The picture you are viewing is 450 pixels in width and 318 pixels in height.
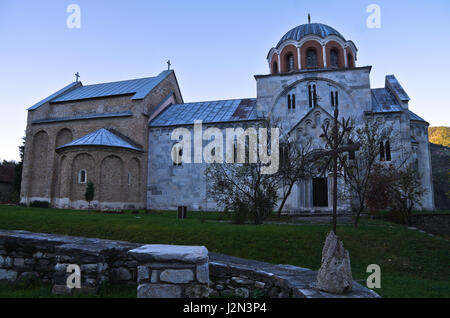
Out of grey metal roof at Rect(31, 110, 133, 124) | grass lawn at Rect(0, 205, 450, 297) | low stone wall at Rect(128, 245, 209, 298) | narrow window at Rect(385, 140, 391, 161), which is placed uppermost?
grey metal roof at Rect(31, 110, 133, 124)

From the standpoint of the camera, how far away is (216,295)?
18.4ft

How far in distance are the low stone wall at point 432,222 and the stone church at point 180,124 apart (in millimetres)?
4055

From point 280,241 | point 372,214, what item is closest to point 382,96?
point 372,214

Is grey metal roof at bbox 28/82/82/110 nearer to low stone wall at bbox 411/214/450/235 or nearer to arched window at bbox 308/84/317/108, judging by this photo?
arched window at bbox 308/84/317/108

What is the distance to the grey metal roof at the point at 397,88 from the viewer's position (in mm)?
21688

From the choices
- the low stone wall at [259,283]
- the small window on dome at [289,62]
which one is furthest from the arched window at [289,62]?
the low stone wall at [259,283]

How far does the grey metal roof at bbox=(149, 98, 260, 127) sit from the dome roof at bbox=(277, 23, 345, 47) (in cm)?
605

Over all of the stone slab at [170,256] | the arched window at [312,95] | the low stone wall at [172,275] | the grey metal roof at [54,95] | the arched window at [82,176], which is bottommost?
the low stone wall at [172,275]

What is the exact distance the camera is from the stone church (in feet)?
72.4

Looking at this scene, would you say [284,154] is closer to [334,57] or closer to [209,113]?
[209,113]

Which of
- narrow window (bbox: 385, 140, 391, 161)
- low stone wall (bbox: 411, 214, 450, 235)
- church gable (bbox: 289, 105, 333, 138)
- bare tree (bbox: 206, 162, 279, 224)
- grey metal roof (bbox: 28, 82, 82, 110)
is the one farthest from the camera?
grey metal roof (bbox: 28, 82, 82, 110)

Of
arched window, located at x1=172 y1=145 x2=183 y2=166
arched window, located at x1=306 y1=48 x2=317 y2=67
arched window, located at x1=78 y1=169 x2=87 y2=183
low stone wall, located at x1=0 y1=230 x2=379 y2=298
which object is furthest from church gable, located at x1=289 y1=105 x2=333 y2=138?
low stone wall, located at x1=0 y1=230 x2=379 y2=298

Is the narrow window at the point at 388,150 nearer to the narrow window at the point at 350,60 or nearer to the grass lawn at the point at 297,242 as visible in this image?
the narrow window at the point at 350,60

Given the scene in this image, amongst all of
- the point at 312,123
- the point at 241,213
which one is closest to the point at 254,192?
the point at 241,213
